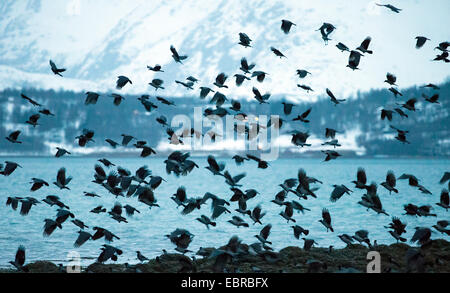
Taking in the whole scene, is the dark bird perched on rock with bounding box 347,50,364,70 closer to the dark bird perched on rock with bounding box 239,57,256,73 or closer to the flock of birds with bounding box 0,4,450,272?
the flock of birds with bounding box 0,4,450,272

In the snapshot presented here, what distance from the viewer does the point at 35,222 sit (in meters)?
40.7

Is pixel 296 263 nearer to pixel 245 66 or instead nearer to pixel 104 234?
pixel 104 234

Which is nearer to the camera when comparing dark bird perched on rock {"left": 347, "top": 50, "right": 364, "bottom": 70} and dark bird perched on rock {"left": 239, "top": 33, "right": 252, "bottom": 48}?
dark bird perched on rock {"left": 347, "top": 50, "right": 364, "bottom": 70}

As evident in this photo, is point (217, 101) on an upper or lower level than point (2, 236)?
upper

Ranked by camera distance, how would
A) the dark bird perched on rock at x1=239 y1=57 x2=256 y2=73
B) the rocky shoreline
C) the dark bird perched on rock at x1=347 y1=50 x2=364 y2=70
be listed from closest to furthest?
1. the rocky shoreline
2. the dark bird perched on rock at x1=347 y1=50 x2=364 y2=70
3. the dark bird perched on rock at x1=239 y1=57 x2=256 y2=73

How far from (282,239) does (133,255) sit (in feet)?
26.3

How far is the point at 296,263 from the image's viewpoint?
17312mm

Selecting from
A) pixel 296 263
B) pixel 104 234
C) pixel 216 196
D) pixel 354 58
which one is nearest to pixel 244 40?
pixel 354 58

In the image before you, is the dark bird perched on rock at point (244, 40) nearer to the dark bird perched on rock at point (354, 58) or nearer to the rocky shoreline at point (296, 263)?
the dark bird perched on rock at point (354, 58)

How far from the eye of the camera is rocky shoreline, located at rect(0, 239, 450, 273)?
52.5ft

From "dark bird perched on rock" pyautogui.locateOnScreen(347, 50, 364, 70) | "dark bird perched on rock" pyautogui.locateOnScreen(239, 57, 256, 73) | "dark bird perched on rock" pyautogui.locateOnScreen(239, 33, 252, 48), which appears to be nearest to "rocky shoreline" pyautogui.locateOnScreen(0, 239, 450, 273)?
"dark bird perched on rock" pyautogui.locateOnScreen(239, 57, 256, 73)
